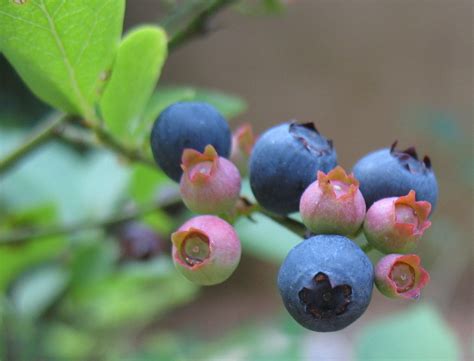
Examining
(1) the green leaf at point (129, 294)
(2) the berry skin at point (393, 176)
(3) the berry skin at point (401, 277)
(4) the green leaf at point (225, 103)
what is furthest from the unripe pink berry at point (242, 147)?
(1) the green leaf at point (129, 294)

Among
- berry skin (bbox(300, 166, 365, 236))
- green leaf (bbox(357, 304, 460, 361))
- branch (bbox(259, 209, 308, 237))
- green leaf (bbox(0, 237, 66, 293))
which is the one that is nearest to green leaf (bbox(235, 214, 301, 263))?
green leaf (bbox(357, 304, 460, 361))

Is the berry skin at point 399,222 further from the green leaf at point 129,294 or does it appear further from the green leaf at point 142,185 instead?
the green leaf at point 129,294

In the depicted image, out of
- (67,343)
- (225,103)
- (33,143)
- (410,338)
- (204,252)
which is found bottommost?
(67,343)

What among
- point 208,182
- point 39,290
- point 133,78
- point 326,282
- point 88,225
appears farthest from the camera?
point 39,290

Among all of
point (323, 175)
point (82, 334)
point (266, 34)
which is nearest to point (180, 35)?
point (323, 175)

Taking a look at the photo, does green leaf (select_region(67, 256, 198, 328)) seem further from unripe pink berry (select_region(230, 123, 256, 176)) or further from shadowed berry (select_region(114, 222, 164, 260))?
unripe pink berry (select_region(230, 123, 256, 176))

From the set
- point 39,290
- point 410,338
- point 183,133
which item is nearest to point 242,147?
point 183,133

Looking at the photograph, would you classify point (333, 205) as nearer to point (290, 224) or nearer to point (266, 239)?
point (290, 224)
